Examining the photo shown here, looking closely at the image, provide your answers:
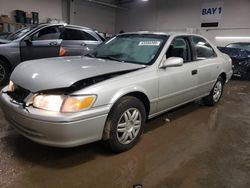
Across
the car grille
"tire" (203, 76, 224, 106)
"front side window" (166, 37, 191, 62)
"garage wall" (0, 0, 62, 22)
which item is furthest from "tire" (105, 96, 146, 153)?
"garage wall" (0, 0, 62, 22)

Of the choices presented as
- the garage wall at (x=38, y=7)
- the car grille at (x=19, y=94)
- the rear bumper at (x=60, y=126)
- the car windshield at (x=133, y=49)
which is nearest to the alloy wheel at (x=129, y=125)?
the rear bumper at (x=60, y=126)

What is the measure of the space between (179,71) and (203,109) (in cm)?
144

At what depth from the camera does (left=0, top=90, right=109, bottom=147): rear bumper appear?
6.63 ft

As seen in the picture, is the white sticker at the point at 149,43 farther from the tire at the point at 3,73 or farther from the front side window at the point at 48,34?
the tire at the point at 3,73

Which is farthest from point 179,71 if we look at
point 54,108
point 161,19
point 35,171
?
point 161,19

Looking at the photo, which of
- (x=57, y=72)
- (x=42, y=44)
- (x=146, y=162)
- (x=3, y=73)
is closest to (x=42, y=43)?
(x=42, y=44)

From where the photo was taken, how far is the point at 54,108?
2080 mm

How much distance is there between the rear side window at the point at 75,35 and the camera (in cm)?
604

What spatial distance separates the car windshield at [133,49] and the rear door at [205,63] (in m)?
0.78

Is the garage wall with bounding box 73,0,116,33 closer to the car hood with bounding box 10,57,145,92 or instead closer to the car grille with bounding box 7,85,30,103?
the car hood with bounding box 10,57,145,92

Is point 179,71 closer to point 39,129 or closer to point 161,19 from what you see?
point 39,129

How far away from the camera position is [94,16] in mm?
17578

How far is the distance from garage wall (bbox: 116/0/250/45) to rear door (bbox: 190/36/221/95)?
9.90 meters

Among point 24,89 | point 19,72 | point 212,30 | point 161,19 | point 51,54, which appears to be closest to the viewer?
point 24,89
